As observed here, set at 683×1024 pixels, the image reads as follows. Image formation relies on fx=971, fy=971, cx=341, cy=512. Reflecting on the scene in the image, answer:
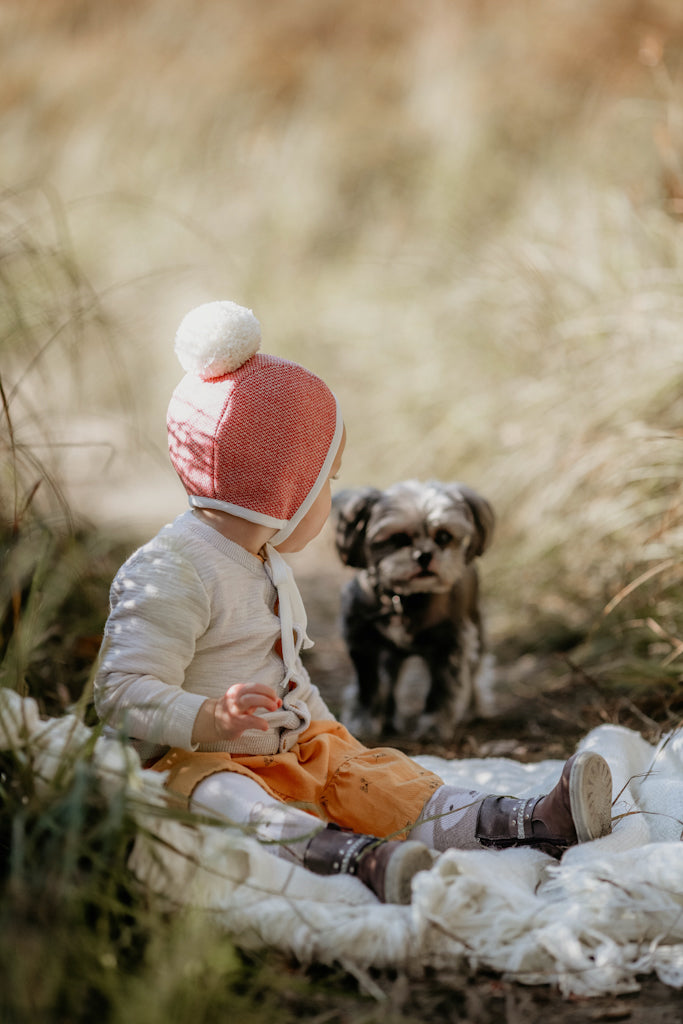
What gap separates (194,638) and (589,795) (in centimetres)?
86

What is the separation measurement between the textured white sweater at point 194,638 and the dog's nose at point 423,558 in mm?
875

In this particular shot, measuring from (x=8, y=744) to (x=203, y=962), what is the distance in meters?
0.51

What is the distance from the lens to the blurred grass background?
10.6 feet

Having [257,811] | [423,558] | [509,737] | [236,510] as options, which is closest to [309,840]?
[257,811]

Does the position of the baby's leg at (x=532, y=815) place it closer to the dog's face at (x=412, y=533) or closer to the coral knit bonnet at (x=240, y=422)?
the coral knit bonnet at (x=240, y=422)

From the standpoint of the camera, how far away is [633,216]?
183 inches

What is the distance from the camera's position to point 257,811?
1861 millimetres

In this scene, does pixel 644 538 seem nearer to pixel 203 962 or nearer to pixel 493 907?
pixel 493 907

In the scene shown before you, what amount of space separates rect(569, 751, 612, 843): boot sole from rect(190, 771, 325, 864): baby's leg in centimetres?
52

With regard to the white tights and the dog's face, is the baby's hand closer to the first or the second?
the white tights

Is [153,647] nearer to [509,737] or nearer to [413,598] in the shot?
[413,598]

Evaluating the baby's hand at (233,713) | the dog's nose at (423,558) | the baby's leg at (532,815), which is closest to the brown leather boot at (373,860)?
the baby's leg at (532,815)

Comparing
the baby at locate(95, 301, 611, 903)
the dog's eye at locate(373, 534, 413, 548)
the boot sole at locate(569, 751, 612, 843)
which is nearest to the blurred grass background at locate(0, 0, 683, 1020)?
the baby at locate(95, 301, 611, 903)

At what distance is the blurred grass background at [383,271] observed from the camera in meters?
3.22
